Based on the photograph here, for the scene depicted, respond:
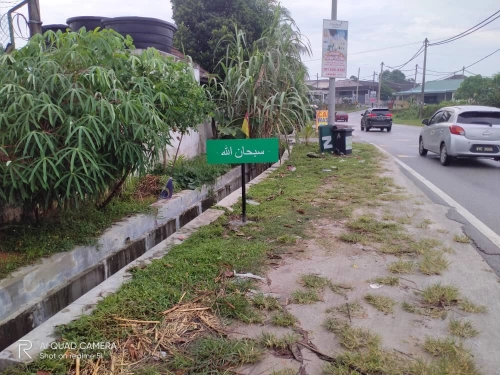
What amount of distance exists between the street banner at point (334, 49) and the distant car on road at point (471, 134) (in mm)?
3673

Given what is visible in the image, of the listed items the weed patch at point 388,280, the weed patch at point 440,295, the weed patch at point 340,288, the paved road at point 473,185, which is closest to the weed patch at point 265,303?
the weed patch at point 340,288

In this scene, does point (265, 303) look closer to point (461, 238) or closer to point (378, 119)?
point (461, 238)

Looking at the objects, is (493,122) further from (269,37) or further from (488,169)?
(269,37)

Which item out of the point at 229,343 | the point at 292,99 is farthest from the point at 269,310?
the point at 292,99

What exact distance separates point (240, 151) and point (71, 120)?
7.36 ft

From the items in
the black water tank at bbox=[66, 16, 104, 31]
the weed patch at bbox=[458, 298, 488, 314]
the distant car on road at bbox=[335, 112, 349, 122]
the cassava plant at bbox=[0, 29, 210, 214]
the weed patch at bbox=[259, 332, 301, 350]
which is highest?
the black water tank at bbox=[66, 16, 104, 31]

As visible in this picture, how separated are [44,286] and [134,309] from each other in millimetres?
749

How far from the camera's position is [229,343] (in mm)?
2701

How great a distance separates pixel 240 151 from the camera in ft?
16.4

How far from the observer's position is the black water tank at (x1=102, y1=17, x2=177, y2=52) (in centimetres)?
731

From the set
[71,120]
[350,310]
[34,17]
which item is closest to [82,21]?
[34,17]

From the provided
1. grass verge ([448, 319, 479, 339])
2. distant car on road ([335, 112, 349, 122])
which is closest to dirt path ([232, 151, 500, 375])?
grass verge ([448, 319, 479, 339])

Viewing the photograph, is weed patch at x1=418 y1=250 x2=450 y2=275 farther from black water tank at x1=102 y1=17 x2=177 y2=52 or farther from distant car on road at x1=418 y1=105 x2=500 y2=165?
distant car on road at x1=418 y1=105 x2=500 y2=165

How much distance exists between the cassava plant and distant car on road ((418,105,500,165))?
848cm
